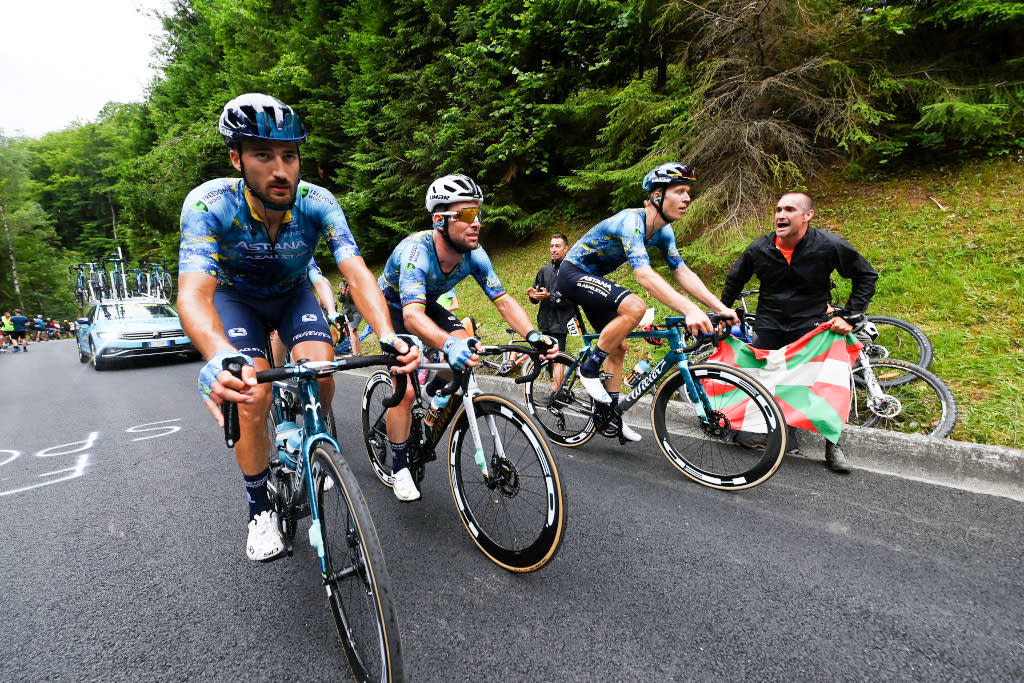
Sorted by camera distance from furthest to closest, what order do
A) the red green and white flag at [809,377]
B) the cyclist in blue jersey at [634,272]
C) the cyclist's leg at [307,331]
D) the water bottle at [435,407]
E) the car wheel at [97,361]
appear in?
the car wheel at [97,361] < the cyclist in blue jersey at [634,272] < the red green and white flag at [809,377] < the water bottle at [435,407] < the cyclist's leg at [307,331]

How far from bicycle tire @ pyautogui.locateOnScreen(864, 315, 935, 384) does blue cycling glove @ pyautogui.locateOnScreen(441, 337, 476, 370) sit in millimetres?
3733

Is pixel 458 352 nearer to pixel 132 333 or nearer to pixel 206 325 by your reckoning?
pixel 206 325

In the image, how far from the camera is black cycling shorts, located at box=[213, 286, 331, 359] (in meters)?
2.44

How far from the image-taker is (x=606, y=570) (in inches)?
89.6

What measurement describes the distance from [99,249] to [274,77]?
48.7m

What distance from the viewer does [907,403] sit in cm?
366

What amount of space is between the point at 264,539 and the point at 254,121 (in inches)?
75.0

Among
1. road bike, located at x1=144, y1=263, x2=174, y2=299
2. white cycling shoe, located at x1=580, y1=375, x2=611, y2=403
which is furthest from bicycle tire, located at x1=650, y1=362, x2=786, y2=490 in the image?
road bike, located at x1=144, y1=263, x2=174, y2=299

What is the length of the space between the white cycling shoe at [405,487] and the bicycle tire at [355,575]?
3.84 feet

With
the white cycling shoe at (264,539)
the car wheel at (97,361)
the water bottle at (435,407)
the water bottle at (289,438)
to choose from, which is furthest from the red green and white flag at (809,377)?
the car wheel at (97,361)

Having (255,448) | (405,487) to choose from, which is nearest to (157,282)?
(405,487)

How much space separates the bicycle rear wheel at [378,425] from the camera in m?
3.48

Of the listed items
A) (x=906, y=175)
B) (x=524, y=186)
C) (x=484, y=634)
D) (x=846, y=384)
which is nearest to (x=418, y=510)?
(x=484, y=634)

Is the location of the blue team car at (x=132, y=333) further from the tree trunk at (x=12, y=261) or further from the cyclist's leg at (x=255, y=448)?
the tree trunk at (x=12, y=261)
